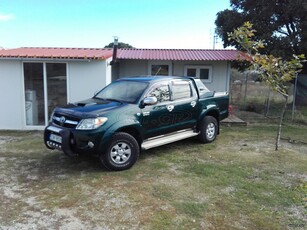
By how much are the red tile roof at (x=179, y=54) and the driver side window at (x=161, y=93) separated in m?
6.39

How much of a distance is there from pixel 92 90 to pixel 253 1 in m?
10.3

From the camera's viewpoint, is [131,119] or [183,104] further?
[183,104]

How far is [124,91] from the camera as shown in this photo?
6.46 metres

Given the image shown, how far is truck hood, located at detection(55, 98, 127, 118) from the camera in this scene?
5355 millimetres

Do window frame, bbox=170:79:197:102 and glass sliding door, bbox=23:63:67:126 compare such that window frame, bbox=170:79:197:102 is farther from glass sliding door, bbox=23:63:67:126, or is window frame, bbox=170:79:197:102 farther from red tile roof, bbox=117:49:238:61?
red tile roof, bbox=117:49:238:61

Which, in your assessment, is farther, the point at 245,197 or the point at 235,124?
the point at 235,124

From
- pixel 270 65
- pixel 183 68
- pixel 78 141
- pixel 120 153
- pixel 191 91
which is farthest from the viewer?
pixel 183 68

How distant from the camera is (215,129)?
7.83 metres

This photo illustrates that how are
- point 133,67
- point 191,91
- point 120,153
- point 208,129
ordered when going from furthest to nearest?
point 133,67 < point 208,129 < point 191,91 < point 120,153

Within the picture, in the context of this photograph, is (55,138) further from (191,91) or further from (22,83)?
(22,83)

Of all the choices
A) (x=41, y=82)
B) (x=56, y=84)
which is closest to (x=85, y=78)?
(x=56, y=84)

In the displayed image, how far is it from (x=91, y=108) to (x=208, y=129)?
3359 mm

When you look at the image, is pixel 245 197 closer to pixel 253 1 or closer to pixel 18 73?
pixel 18 73

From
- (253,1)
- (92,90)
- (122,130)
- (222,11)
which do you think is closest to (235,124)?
(92,90)
